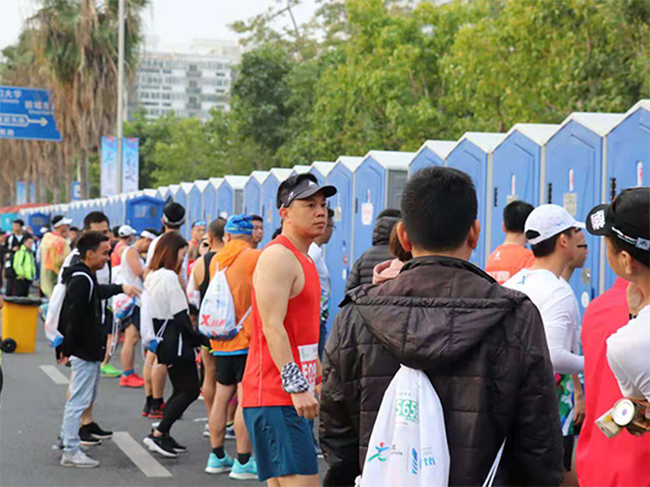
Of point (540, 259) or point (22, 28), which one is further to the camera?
point (22, 28)

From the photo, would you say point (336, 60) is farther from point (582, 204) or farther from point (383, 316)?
point (383, 316)

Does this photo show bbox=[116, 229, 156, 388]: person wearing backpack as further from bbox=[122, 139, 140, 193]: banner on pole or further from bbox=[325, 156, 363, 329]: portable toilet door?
bbox=[122, 139, 140, 193]: banner on pole

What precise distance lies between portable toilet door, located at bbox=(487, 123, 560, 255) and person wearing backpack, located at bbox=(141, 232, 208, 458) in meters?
2.92

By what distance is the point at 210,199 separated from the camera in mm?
19656

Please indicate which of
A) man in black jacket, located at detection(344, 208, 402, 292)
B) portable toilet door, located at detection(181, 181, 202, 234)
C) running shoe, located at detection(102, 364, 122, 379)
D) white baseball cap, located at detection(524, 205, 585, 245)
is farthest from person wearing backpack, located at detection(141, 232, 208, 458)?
portable toilet door, located at detection(181, 181, 202, 234)

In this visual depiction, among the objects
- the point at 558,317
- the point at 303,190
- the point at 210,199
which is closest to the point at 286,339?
the point at 303,190

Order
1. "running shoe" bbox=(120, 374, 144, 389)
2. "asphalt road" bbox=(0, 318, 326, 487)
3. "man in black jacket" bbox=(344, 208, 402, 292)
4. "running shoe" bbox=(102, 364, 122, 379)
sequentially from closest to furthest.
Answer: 1. "man in black jacket" bbox=(344, 208, 402, 292)
2. "asphalt road" bbox=(0, 318, 326, 487)
3. "running shoe" bbox=(120, 374, 144, 389)
4. "running shoe" bbox=(102, 364, 122, 379)

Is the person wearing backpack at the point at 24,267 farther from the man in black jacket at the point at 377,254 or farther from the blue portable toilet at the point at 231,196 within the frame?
the man in black jacket at the point at 377,254

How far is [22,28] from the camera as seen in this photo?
131ft

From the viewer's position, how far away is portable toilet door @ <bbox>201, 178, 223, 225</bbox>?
19.3 m

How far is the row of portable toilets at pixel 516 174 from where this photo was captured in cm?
743

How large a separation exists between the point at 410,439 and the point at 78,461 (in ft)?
17.7

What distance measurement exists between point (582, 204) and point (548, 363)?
537cm

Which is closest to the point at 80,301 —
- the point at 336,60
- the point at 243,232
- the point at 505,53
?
the point at 243,232
